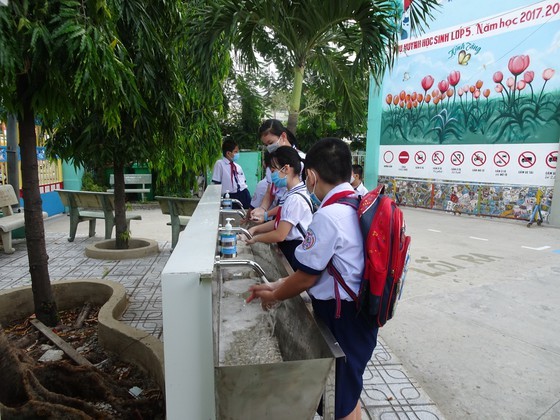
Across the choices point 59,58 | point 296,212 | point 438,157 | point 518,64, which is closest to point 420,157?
point 438,157

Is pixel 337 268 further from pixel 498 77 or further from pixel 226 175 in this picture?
pixel 498 77

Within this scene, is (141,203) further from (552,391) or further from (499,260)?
(552,391)

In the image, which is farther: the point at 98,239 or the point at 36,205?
the point at 98,239

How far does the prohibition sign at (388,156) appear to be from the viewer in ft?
41.7

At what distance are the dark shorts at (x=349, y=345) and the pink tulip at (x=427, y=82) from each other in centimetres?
1132

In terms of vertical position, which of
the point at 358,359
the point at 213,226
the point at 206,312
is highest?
the point at 213,226

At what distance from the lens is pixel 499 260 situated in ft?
18.7

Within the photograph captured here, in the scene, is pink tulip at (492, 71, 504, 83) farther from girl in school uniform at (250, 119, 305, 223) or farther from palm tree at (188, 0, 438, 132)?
girl in school uniform at (250, 119, 305, 223)

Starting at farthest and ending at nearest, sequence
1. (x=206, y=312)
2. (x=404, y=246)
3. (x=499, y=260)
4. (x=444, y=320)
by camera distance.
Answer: (x=499, y=260) → (x=444, y=320) → (x=404, y=246) → (x=206, y=312)

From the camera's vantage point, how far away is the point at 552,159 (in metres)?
8.84

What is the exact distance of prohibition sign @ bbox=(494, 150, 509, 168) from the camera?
381 inches

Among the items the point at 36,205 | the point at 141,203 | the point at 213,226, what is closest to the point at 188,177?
the point at 141,203

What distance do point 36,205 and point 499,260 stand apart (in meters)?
5.69

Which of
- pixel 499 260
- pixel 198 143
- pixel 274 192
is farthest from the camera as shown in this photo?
pixel 198 143
